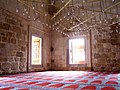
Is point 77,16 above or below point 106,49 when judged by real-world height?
above

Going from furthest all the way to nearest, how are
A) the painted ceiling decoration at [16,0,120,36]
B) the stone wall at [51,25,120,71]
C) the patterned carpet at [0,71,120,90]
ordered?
the painted ceiling decoration at [16,0,120,36] < the stone wall at [51,25,120,71] < the patterned carpet at [0,71,120,90]

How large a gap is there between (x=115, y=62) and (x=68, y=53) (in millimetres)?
2354

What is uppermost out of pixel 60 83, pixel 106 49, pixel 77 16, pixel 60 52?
pixel 77 16

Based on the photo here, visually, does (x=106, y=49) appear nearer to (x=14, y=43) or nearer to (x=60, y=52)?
(x=60, y=52)

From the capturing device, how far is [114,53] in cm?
702

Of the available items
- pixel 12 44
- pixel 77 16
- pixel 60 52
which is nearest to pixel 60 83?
pixel 12 44

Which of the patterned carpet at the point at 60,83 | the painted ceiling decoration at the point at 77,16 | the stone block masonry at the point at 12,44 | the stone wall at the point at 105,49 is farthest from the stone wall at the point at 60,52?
the patterned carpet at the point at 60,83

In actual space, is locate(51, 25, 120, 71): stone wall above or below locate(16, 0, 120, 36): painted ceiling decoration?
below

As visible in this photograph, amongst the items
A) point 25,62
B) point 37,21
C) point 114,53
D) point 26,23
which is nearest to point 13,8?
point 26,23

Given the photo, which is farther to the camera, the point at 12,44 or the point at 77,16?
the point at 77,16

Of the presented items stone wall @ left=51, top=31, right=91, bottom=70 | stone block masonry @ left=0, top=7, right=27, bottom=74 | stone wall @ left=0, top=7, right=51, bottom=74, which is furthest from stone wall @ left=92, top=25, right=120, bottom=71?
stone block masonry @ left=0, top=7, right=27, bottom=74

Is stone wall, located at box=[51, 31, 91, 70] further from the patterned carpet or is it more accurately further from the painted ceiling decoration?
the patterned carpet

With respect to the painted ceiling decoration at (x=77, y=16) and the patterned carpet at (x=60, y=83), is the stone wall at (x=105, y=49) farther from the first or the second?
the patterned carpet at (x=60, y=83)

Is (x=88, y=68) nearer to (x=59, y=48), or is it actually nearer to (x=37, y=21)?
(x=59, y=48)
